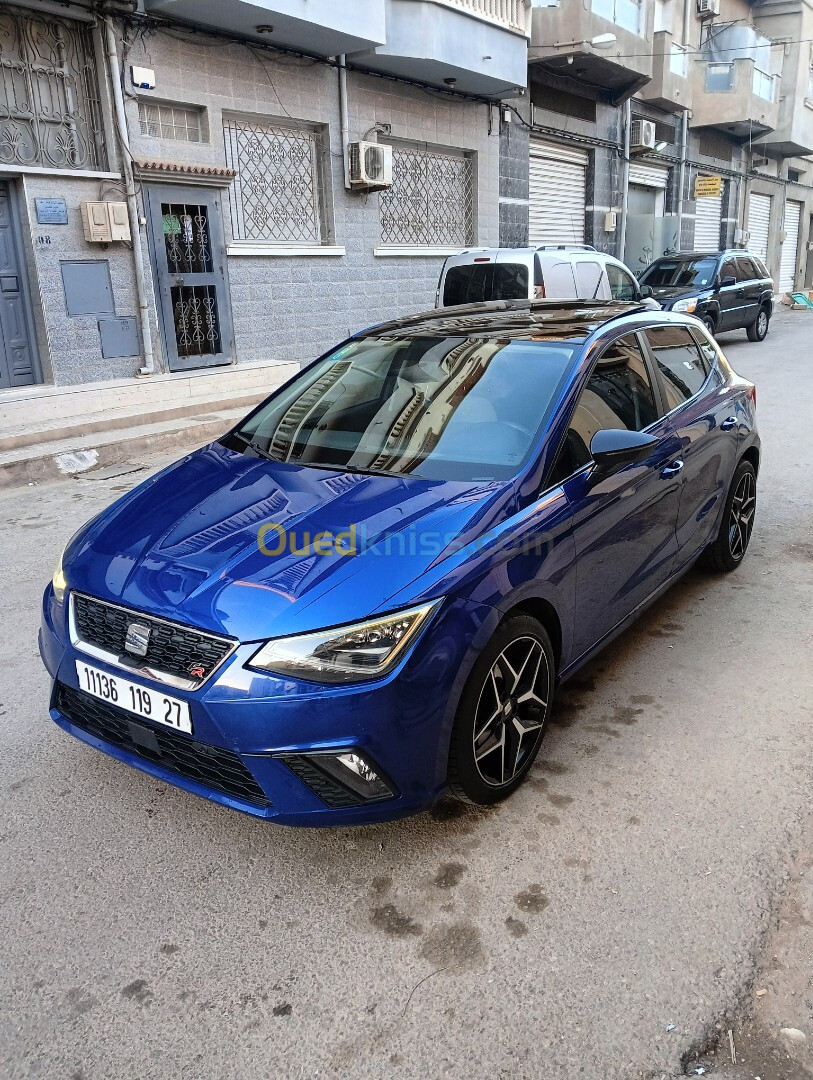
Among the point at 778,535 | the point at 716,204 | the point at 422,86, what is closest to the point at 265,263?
the point at 422,86

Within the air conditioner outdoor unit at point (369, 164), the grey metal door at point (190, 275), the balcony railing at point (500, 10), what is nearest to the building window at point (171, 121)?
the grey metal door at point (190, 275)

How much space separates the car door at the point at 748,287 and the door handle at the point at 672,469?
13838mm

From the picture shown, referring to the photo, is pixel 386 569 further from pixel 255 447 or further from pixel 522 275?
pixel 522 275

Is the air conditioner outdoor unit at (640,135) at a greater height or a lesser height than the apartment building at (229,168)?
greater

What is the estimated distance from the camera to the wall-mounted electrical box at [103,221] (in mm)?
9023

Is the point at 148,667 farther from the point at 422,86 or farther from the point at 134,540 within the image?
the point at 422,86

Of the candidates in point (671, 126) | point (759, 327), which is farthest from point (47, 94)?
point (671, 126)

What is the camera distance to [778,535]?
5730 mm

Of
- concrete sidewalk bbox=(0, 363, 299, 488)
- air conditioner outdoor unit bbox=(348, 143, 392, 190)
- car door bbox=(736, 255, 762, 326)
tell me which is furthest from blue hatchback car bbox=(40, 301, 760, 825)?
car door bbox=(736, 255, 762, 326)

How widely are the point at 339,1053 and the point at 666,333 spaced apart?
3507 mm

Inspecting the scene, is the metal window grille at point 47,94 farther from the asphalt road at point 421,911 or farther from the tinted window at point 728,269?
the tinted window at point 728,269

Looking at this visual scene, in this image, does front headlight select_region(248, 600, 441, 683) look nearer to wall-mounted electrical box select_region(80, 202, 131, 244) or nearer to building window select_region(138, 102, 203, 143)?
wall-mounted electrical box select_region(80, 202, 131, 244)

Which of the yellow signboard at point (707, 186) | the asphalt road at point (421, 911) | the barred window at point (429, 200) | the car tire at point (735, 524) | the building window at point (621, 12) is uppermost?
the building window at point (621, 12)

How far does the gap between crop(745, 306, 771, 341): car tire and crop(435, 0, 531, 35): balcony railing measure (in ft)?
23.2
